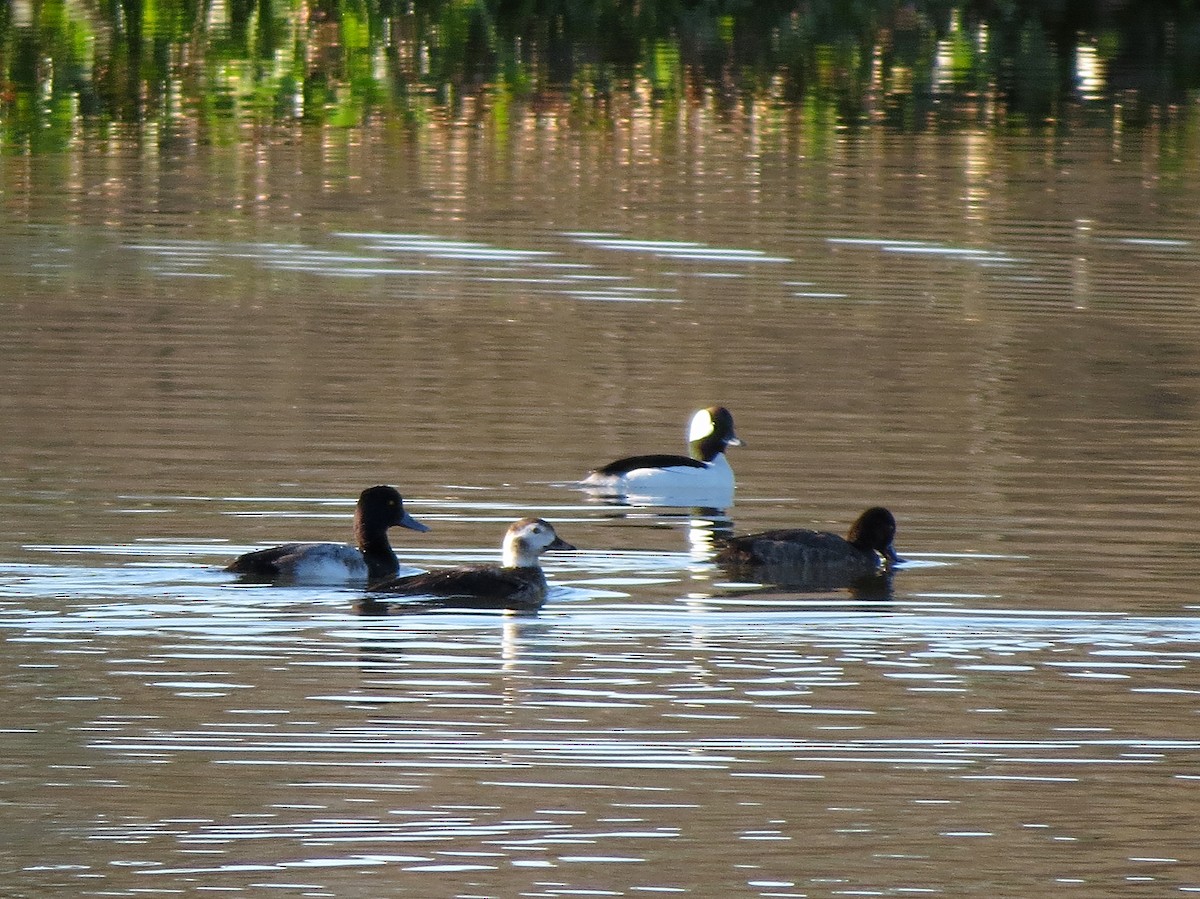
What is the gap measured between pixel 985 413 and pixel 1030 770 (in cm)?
898

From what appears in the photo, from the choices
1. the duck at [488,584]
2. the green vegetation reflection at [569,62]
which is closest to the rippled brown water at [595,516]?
the duck at [488,584]

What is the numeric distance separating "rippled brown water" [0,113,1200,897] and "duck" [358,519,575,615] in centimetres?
27

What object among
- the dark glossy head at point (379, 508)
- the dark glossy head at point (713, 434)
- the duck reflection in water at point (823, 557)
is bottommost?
the duck reflection in water at point (823, 557)

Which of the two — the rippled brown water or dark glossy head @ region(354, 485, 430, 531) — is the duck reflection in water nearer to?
the rippled brown water

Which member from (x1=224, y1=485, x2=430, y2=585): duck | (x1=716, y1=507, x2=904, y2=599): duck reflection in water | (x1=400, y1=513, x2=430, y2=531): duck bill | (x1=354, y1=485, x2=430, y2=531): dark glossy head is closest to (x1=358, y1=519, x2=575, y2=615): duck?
(x1=224, y1=485, x2=430, y2=585): duck

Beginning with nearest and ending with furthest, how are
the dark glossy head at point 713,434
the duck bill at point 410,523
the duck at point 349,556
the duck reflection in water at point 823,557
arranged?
the duck at point 349,556, the duck reflection in water at point 823,557, the duck bill at point 410,523, the dark glossy head at point 713,434

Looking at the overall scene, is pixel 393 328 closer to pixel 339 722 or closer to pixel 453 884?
pixel 339 722

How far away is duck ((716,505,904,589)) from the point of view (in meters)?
14.1

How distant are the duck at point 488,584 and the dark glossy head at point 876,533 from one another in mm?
1839

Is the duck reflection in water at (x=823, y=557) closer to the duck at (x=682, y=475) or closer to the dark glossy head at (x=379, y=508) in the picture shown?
→ the dark glossy head at (x=379, y=508)

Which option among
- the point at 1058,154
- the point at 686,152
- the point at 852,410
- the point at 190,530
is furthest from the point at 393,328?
the point at 1058,154

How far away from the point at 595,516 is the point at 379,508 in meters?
1.90

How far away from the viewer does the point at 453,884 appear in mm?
8523

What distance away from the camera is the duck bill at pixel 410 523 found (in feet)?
46.9
